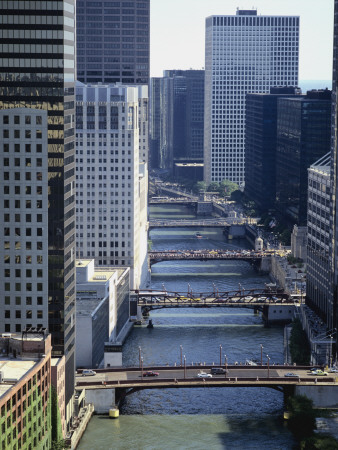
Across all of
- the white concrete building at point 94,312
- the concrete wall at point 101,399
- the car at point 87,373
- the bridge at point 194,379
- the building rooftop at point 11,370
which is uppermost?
the building rooftop at point 11,370

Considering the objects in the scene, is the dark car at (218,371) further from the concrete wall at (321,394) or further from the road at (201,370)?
the concrete wall at (321,394)

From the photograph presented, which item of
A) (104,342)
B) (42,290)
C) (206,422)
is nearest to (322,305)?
(104,342)

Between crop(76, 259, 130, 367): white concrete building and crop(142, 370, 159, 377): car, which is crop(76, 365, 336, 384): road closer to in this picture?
crop(142, 370, 159, 377): car

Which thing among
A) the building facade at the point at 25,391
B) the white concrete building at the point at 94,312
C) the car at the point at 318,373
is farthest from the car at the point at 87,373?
the building facade at the point at 25,391

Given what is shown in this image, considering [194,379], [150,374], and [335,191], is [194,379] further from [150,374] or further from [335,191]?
[335,191]

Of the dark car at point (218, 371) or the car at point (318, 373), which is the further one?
the dark car at point (218, 371)

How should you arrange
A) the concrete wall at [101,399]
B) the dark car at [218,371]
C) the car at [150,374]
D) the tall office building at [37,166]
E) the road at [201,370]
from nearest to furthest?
the tall office building at [37,166] < the concrete wall at [101,399] < the road at [201,370] < the car at [150,374] < the dark car at [218,371]
